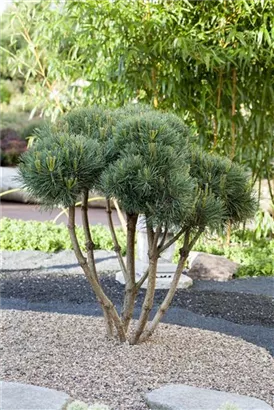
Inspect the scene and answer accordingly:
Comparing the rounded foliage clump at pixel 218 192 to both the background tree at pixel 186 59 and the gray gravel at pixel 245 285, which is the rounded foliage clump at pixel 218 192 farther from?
the background tree at pixel 186 59

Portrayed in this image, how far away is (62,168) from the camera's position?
2.65 meters

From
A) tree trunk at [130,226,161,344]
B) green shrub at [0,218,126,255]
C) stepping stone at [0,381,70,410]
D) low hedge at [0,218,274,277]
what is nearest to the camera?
stepping stone at [0,381,70,410]

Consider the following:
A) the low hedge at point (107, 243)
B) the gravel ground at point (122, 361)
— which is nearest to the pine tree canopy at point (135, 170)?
the gravel ground at point (122, 361)

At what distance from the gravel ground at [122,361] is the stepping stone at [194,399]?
0.24 ft

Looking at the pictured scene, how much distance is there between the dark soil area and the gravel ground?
69 cm

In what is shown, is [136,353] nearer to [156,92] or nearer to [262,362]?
[262,362]

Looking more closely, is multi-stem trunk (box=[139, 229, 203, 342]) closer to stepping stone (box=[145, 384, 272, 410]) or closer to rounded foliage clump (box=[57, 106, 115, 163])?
rounded foliage clump (box=[57, 106, 115, 163])

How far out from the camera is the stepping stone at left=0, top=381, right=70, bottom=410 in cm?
216

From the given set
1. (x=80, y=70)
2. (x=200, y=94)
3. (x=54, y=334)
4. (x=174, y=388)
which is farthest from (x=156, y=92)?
(x=174, y=388)

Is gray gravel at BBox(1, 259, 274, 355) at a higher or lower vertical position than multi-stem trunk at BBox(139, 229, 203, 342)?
lower

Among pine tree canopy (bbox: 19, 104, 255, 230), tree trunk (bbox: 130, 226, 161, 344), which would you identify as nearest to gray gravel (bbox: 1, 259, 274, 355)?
tree trunk (bbox: 130, 226, 161, 344)

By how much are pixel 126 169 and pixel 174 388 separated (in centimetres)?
76

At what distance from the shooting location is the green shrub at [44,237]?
6.21m

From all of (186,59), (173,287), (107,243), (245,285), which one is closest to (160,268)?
(245,285)
